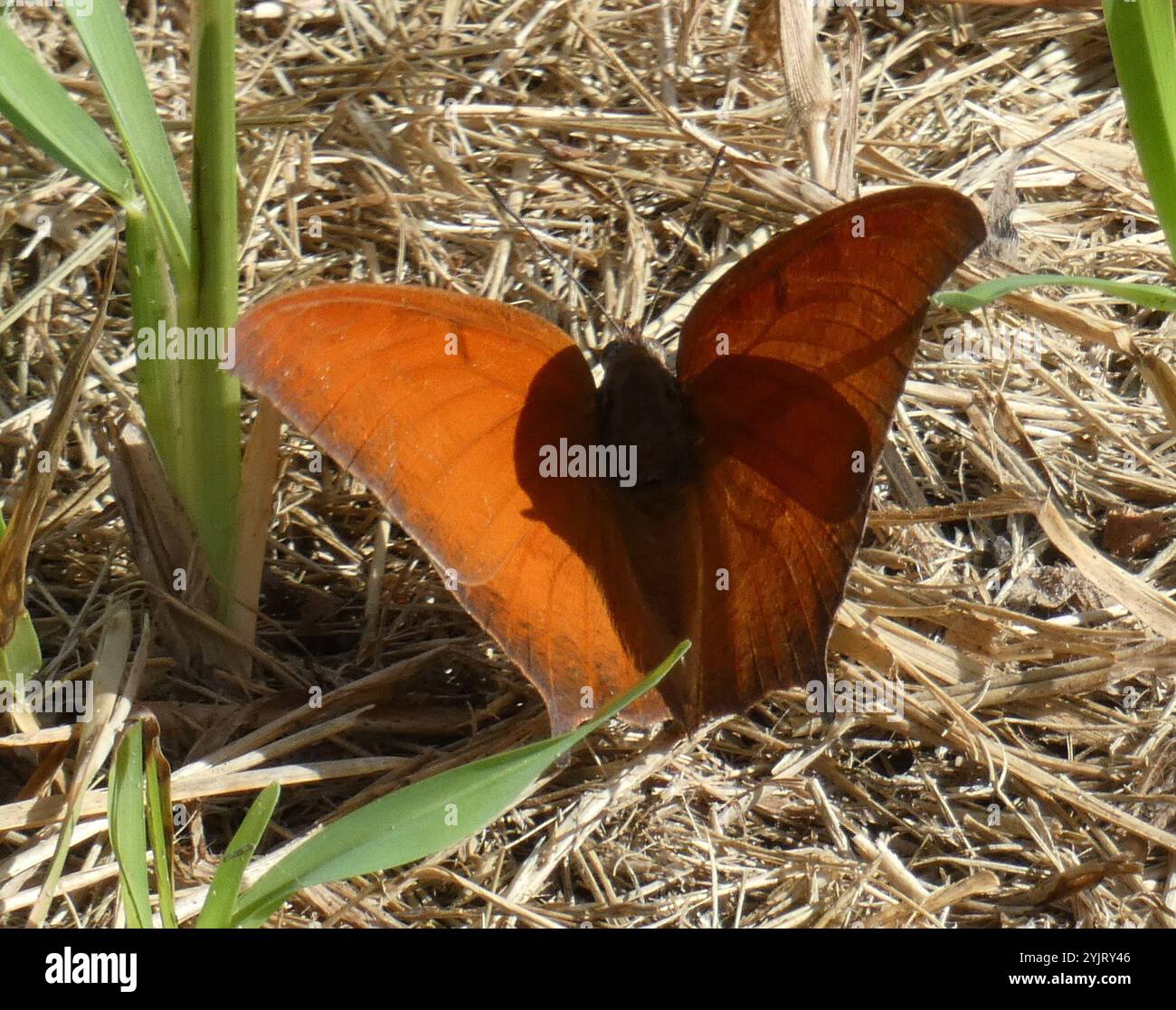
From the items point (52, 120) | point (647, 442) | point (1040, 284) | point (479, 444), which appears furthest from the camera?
point (647, 442)

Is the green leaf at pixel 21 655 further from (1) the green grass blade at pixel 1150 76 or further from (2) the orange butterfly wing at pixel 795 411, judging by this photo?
(1) the green grass blade at pixel 1150 76

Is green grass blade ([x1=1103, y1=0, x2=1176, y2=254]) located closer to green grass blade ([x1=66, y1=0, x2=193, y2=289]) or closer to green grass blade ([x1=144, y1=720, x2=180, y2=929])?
green grass blade ([x1=66, y1=0, x2=193, y2=289])

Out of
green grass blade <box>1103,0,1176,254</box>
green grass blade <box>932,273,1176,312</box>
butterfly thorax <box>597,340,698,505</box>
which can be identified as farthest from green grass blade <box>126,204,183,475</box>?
green grass blade <box>1103,0,1176,254</box>

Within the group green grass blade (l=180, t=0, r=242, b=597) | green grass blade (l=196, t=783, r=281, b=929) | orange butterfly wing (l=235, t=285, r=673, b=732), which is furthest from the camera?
green grass blade (l=180, t=0, r=242, b=597)

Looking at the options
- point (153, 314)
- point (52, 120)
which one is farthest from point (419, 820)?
point (52, 120)

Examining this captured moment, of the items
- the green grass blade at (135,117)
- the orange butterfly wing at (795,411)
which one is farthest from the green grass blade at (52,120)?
the orange butterfly wing at (795,411)

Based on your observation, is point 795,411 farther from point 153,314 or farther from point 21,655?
point 21,655
